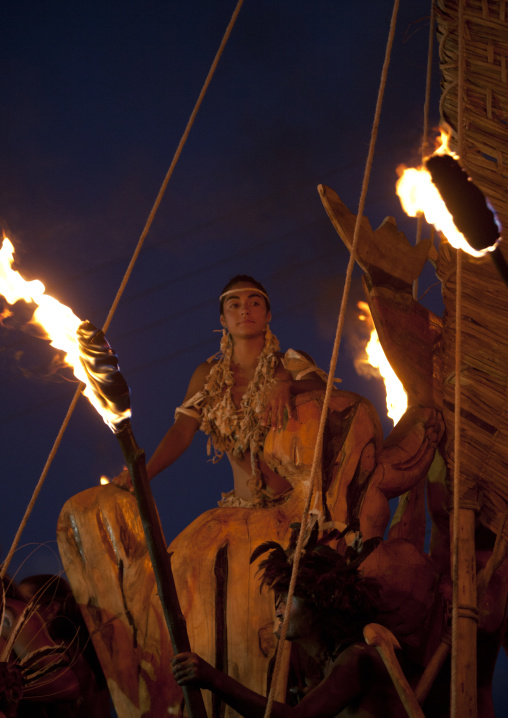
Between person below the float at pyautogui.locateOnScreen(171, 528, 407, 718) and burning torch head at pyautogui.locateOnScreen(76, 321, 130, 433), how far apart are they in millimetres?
910

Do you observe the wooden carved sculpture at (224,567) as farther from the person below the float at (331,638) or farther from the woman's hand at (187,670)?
the woman's hand at (187,670)

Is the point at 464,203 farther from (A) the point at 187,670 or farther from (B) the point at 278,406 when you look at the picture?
(B) the point at 278,406

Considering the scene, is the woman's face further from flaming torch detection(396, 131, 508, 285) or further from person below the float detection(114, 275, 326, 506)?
flaming torch detection(396, 131, 508, 285)

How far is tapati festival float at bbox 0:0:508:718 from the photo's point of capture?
9.78 ft

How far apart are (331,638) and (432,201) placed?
149cm

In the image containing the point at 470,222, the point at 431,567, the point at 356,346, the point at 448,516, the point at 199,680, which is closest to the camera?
the point at 470,222

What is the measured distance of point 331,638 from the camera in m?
2.66

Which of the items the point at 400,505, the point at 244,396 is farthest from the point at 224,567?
the point at 400,505

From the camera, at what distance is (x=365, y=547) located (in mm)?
2797

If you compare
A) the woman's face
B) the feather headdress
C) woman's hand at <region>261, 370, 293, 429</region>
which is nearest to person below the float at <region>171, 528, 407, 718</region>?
the feather headdress

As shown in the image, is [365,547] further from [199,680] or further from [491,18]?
[491,18]

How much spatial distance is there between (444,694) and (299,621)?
1211mm

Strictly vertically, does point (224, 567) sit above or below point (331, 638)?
above

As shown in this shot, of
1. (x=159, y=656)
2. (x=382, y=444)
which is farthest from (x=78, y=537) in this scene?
(x=382, y=444)
